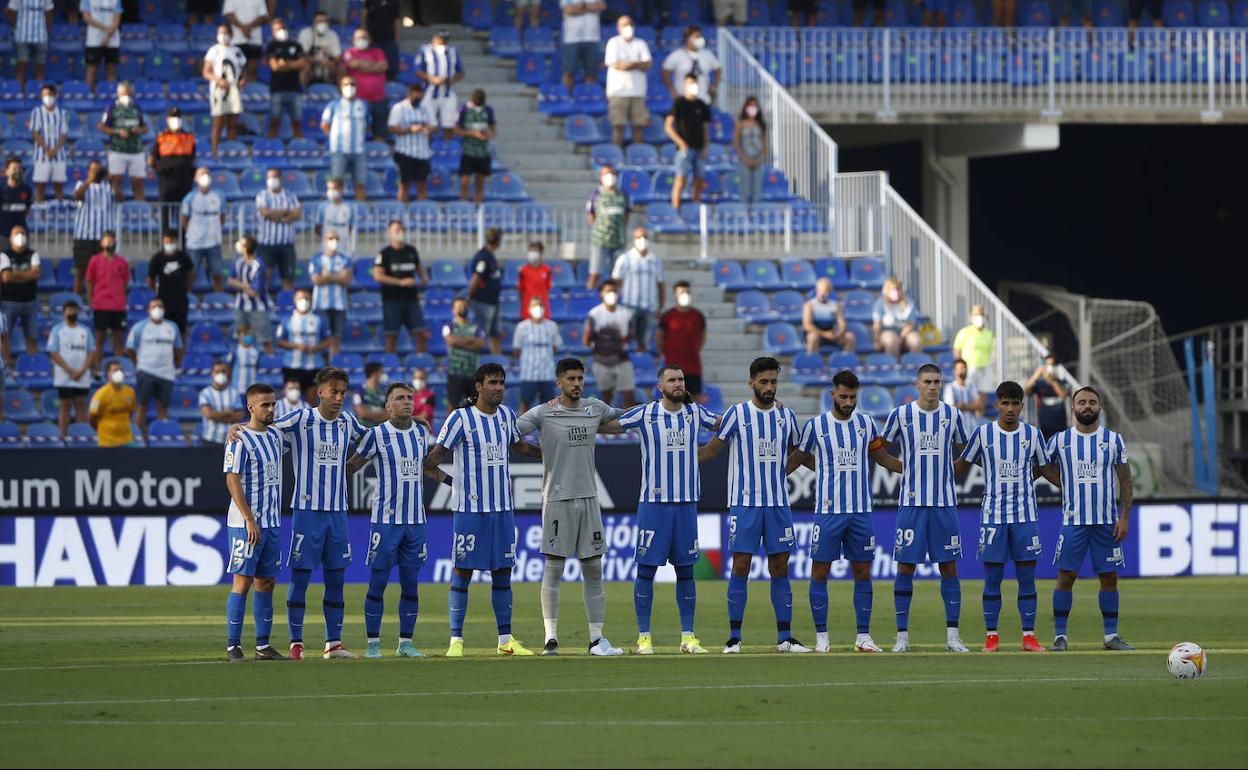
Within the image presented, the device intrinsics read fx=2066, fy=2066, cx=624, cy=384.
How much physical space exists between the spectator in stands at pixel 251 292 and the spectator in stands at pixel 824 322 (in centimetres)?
676

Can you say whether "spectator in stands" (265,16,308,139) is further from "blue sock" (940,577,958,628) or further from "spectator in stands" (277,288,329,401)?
"blue sock" (940,577,958,628)

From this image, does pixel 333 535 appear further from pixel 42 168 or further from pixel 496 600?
pixel 42 168

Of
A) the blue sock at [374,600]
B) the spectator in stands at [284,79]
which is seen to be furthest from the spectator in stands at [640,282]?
the blue sock at [374,600]

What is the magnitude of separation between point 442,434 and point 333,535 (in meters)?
1.01

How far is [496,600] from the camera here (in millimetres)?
14172

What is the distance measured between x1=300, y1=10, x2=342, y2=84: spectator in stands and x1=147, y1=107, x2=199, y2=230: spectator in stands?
119 inches

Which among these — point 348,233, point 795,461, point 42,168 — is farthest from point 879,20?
point 795,461

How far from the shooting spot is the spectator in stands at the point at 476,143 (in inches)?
1083

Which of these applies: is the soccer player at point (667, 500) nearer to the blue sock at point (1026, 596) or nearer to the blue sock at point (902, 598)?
the blue sock at point (902, 598)

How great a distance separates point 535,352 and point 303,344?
2.76 metres

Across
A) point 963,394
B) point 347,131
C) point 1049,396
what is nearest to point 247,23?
point 347,131

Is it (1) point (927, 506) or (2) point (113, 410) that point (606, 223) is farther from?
(1) point (927, 506)

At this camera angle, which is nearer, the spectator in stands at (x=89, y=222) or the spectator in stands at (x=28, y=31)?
the spectator in stands at (x=89, y=222)

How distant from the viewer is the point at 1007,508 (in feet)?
48.1
